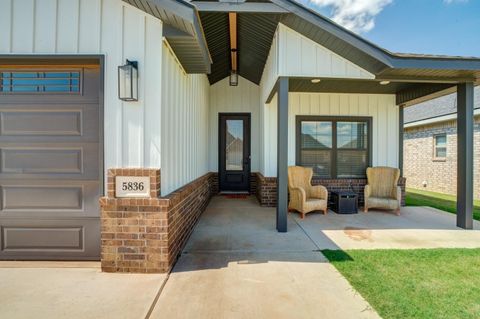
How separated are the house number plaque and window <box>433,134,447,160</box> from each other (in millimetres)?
11293

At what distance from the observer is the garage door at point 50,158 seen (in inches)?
122

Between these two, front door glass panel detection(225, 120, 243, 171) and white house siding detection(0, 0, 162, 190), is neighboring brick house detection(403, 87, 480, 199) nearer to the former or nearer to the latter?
front door glass panel detection(225, 120, 243, 171)

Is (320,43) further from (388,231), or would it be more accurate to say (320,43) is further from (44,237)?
(44,237)

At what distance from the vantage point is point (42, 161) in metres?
3.11

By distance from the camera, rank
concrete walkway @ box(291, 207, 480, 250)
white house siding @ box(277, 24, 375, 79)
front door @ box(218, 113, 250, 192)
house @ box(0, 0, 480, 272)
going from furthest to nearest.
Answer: front door @ box(218, 113, 250, 192)
white house siding @ box(277, 24, 375, 79)
concrete walkway @ box(291, 207, 480, 250)
house @ box(0, 0, 480, 272)

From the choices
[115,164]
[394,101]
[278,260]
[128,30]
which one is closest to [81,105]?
[115,164]

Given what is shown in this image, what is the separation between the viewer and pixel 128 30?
9.80 ft

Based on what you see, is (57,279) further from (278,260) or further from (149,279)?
(278,260)

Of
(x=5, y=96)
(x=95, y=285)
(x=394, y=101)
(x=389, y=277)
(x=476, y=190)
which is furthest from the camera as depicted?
(x=476, y=190)

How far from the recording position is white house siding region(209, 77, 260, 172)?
8.15 metres

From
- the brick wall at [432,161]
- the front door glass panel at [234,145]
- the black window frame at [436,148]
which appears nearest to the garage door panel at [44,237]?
the front door glass panel at [234,145]

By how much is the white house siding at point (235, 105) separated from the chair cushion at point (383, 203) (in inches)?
136

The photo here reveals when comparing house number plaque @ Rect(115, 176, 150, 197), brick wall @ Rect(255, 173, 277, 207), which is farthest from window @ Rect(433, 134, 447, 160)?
house number plaque @ Rect(115, 176, 150, 197)

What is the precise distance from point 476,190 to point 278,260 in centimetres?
903
